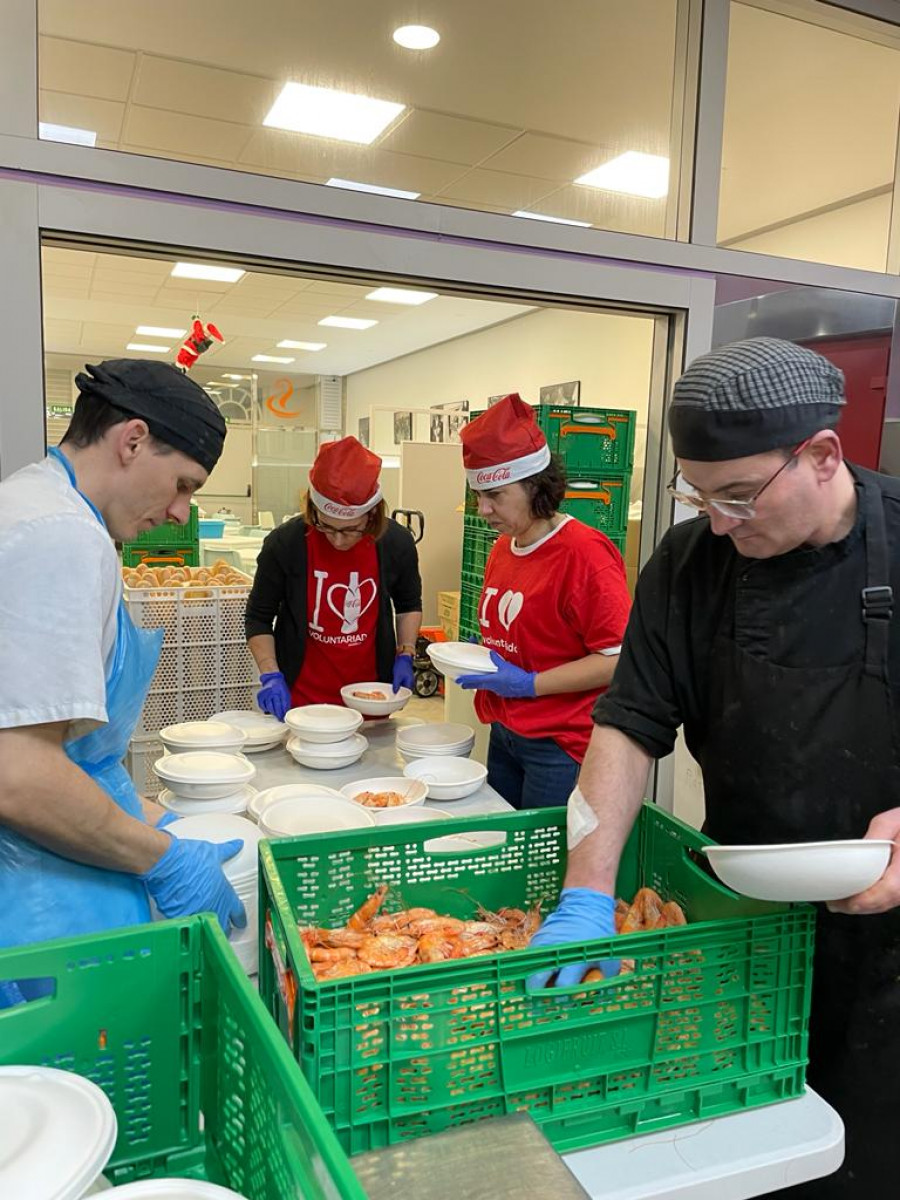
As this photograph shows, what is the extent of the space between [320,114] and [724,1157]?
2.59 metres

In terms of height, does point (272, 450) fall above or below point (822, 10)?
below

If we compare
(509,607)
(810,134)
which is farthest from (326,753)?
(810,134)

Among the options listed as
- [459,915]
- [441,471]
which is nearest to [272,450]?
[441,471]

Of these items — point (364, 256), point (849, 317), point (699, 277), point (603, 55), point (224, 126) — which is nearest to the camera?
point (364, 256)

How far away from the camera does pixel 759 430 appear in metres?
1.21

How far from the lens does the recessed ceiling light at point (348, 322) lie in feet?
31.9

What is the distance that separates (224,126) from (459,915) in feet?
7.35

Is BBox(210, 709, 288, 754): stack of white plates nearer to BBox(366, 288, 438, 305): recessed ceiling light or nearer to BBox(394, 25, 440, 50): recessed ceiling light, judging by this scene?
BBox(394, 25, 440, 50): recessed ceiling light

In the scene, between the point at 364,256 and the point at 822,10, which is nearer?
the point at 364,256

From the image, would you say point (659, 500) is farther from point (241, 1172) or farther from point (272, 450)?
point (272, 450)

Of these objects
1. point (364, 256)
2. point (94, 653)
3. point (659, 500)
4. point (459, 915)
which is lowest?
point (459, 915)

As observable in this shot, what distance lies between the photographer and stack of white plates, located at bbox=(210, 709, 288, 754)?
2496mm

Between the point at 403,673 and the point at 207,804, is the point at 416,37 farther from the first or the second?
the point at 207,804

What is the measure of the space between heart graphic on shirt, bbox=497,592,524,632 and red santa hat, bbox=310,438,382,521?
60 centimetres
